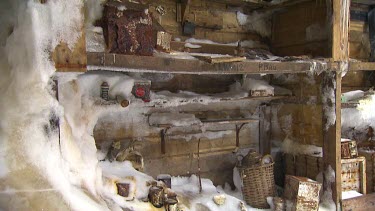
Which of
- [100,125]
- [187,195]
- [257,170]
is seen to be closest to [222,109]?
[257,170]

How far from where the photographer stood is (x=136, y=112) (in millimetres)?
3896

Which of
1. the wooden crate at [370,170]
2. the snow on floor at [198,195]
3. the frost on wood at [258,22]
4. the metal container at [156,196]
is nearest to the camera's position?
the metal container at [156,196]

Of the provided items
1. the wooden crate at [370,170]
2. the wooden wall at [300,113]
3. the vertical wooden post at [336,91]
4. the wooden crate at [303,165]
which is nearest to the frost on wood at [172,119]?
the wooden wall at [300,113]

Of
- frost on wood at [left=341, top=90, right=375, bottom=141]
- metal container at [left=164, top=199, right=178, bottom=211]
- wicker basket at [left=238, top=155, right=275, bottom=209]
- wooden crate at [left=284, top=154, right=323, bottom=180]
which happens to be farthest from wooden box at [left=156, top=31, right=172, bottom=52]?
frost on wood at [left=341, top=90, right=375, bottom=141]

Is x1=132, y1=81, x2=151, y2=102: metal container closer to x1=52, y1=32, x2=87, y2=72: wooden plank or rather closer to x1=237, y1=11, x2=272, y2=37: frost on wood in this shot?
x1=52, y1=32, x2=87, y2=72: wooden plank

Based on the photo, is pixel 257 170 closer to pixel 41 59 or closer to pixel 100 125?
pixel 100 125

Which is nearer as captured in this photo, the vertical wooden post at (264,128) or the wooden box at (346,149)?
the wooden box at (346,149)

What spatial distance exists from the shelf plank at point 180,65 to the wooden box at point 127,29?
4.4 inches

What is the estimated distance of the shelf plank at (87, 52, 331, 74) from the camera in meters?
2.43

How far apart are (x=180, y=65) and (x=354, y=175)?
291 centimetres

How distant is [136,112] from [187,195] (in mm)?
1194

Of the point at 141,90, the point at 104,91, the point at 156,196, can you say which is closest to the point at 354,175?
the point at 156,196

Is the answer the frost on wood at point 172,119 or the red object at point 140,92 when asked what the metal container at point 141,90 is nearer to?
the red object at point 140,92

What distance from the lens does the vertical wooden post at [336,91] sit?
3.73 metres
